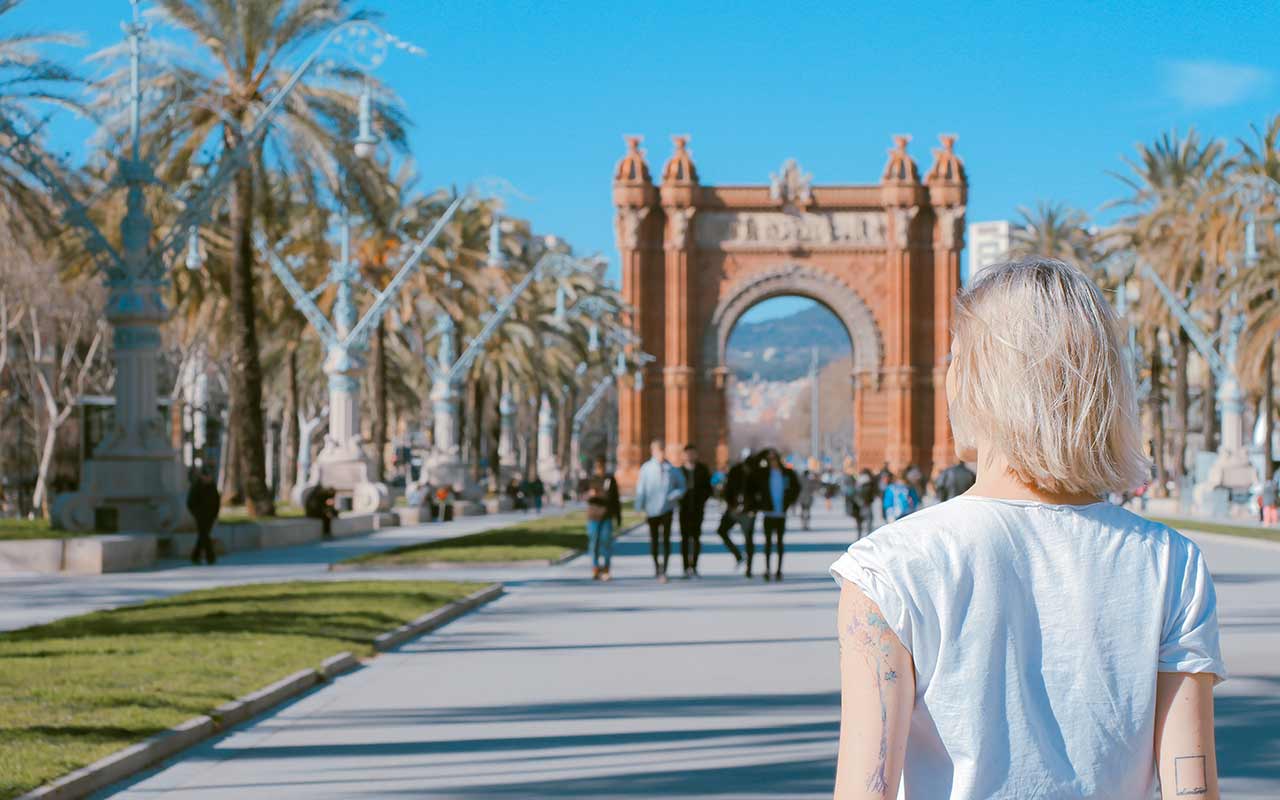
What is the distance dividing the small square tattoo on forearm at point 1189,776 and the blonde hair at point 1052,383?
1.28ft

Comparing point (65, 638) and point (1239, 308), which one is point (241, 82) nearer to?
point (65, 638)

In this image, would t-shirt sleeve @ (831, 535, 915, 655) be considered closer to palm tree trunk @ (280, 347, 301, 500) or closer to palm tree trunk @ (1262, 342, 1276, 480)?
palm tree trunk @ (1262, 342, 1276, 480)

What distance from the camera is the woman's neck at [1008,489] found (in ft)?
8.61

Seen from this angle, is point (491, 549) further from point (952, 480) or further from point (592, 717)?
point (592, 717)

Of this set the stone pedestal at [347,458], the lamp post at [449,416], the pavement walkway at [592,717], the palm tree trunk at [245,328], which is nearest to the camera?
the pavement walkway at [592,717]

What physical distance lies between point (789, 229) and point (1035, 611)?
80.6 m

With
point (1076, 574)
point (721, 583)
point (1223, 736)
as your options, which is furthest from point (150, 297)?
point (1076, 574)

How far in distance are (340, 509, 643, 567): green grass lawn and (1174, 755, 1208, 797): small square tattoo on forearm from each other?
75.5 ft

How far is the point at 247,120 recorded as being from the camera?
32.5m

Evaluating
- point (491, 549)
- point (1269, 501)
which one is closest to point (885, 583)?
point (491, 549)

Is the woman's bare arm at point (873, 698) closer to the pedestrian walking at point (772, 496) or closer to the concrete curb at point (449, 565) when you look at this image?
the pedestrian walking at point (772, 496)

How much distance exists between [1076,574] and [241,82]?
31.4 meters

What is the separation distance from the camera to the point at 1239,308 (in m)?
47.0

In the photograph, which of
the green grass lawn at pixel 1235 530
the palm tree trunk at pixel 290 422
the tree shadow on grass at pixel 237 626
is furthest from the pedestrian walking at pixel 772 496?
the palm tree trunk at pixel 290 422
